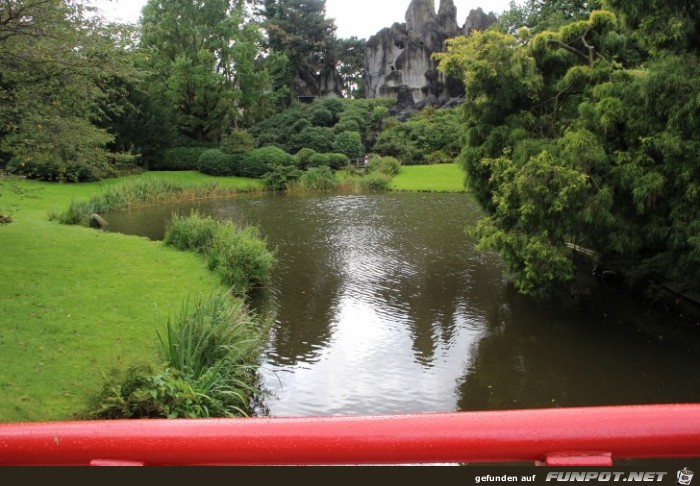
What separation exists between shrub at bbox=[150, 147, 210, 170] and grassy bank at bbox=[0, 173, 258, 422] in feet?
69.9

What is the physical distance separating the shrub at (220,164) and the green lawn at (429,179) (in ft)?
34.4

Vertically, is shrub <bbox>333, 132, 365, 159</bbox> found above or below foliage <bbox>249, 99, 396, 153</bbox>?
below

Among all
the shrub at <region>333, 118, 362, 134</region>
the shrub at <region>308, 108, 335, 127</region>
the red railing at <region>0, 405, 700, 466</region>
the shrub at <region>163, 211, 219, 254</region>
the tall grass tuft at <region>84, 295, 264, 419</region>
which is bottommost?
the tall grass tuft at <region>84, 295, 264, 419</region>

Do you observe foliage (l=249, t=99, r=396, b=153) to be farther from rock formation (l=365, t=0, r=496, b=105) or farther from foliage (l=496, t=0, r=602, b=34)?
foliage (l=496, t=0, r=602, b=34)

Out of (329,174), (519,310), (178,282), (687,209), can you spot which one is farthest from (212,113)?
(687,209)

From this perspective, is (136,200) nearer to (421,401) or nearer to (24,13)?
(24,13)

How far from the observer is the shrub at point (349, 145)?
42.3 meters

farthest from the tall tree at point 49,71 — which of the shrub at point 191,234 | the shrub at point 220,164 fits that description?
the shrub at point 220,164

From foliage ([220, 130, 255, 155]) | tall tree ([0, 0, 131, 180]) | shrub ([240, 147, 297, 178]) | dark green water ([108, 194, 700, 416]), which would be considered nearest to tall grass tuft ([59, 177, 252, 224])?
shrub ([240, 147, 297, 178])

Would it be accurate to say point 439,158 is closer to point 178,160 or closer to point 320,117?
point 320,117

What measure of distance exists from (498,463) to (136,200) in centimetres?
2761

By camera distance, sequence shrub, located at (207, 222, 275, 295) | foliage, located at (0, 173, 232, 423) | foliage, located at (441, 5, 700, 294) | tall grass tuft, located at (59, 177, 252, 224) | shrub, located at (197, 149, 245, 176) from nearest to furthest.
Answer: foliage, located at (0, 173, 232, 423) → foliage, located at (441, 5, 700, 294) → shrub, located at (207, 222, 275, 295) → tall grass tuft, located at (59, 177, 252, 224) → shrub, located at (197, 149, 245, 176)

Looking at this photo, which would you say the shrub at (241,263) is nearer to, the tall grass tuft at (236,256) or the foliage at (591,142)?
the tall grass tuft at (236,256)

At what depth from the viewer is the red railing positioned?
1287mm
